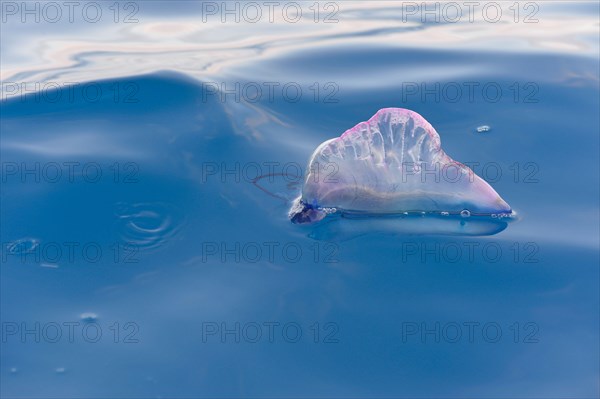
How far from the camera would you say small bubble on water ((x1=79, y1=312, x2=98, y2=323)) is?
3258mm

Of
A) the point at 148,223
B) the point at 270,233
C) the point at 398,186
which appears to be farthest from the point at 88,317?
the point at 398,186

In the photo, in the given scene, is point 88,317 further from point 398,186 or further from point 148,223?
point 398,186

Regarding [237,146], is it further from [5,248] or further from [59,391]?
[59,391]

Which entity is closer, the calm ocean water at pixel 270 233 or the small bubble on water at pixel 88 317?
the calm ocean water at pixel 270 233

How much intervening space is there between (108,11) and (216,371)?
4.52m

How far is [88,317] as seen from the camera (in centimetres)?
328

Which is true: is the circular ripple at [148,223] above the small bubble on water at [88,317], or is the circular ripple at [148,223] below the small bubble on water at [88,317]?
above

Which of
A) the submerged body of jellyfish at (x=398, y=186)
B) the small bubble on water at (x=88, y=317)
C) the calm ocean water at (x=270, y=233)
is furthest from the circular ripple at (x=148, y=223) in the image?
the submerged body of jellyfish at (x=398, y=186)

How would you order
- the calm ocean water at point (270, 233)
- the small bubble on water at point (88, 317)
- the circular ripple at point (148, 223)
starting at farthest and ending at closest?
the circular ripple at point (148, 223)
the small bubble on water at point (88, 317)
the calm ocean water at point (270, 233)

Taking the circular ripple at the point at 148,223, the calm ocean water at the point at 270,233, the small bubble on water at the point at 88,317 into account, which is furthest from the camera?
the circular ripple at the point at 148,223

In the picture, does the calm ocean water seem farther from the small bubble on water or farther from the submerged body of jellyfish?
the submerged body of jellyfish

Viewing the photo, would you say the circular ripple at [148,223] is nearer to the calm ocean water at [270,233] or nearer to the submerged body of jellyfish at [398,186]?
the calm ocean water at [270,233]

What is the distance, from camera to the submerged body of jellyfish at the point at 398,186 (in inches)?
150

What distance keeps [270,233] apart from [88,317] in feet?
3.17
